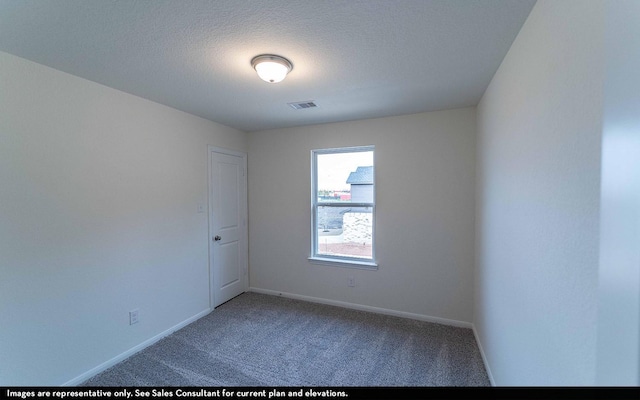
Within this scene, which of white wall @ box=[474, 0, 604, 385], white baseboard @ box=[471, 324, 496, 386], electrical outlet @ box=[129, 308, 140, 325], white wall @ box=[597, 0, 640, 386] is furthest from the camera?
electrical outlet @ box=[129, 308, 140, 325]

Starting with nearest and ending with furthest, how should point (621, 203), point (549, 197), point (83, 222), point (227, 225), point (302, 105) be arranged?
1. point (621, 203)
2. point (549, 197)
3. point (83, 222)
4. point (302, 105)
5. point (227, 225)

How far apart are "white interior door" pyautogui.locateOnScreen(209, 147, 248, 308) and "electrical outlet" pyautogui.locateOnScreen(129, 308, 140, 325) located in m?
0.90

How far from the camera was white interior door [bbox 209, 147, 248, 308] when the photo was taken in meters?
3.29

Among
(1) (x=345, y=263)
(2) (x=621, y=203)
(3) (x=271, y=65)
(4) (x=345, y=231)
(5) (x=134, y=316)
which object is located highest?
(3) (x=271, y=65)

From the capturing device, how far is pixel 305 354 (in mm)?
2326

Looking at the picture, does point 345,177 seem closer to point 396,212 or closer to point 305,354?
point 396,212

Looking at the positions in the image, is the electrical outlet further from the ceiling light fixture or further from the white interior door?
the ceiling light fixture

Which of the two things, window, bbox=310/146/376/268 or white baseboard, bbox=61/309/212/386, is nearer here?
white baseboard, bbox=61/309/212/386

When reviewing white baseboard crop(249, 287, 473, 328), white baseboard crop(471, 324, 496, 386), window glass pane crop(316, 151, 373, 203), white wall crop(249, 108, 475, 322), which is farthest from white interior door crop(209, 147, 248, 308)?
white baseboard crop(471, 324, 496, 386)

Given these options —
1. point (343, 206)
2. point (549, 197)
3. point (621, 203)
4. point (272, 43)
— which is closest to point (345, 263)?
point (343, 206)

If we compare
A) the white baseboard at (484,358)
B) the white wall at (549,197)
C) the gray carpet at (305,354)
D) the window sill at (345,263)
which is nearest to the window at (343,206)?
the window sill at (345,263)

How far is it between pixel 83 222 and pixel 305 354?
224 centimetres

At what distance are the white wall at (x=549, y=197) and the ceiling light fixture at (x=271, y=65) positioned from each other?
1420mm

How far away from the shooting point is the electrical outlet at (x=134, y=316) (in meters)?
2.34
